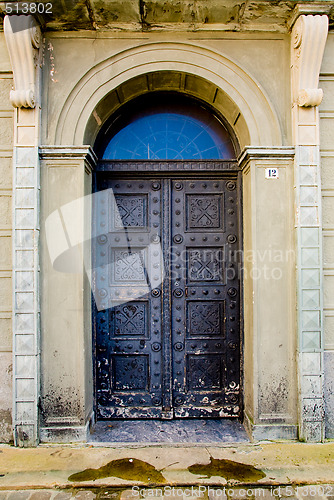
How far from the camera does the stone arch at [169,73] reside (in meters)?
3.71

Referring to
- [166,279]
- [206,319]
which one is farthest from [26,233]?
[206,319]

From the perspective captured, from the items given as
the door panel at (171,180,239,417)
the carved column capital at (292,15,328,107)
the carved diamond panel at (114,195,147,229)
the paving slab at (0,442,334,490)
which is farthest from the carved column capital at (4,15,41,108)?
the paving slab at (0,442,334,490)

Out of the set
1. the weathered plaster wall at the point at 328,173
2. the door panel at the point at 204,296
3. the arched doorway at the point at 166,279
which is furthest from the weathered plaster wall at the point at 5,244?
the weathered plaster wall at the point at 328,173

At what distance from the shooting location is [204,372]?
13.5 ft

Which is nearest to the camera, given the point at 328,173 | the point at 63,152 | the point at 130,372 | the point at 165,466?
the point at 165,466

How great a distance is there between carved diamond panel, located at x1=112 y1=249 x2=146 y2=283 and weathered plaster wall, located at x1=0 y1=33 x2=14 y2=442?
1.13m

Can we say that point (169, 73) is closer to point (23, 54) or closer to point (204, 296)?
point (23, 54)

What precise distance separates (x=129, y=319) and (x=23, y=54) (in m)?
2.94

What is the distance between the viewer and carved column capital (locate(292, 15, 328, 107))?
3.47 metres

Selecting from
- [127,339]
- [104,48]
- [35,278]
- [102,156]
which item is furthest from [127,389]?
[104,48]

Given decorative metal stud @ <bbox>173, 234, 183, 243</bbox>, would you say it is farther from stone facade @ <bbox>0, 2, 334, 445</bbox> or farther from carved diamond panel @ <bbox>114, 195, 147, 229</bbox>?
stone facade @ <bbox>0, 2, 334, 445</bbox>

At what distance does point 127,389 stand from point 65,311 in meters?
1.22

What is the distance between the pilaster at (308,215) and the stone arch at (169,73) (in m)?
0.30

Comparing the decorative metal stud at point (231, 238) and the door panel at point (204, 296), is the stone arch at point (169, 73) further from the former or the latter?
the decorative metal stud at point (231, 238)
